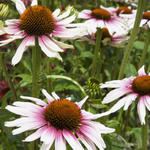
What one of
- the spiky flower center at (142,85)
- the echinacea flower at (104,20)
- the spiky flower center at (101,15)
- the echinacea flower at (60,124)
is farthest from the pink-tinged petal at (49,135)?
the spiky flower center at (101,15)

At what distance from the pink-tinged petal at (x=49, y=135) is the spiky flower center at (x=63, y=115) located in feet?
0.08

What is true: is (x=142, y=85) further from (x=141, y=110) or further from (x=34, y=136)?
(x=34, y=136)

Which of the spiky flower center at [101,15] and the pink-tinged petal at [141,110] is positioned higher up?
the spiky flower center at [101,15]

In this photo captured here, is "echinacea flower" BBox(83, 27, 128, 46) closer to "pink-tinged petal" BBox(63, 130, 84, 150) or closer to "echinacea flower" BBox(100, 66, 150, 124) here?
"echinacea flower" BBox(100, 66, 150, 124)

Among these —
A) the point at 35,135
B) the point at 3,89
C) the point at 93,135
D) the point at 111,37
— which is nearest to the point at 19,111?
the point at 35,135

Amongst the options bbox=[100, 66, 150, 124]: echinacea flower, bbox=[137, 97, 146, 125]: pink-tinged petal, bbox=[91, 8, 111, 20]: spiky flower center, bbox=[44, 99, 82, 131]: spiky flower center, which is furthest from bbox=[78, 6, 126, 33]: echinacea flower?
bbox=[44, 99, 82, 131]: spiky flower center

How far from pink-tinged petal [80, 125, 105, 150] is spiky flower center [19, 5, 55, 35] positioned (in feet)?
0.93

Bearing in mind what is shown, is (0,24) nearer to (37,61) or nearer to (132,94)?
(37,61)

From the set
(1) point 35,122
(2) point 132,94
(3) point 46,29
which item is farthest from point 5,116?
(2) point 132,94

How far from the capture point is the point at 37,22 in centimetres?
80

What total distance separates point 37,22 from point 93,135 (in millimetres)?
333

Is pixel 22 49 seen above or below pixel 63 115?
above

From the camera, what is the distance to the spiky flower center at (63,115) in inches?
27.0

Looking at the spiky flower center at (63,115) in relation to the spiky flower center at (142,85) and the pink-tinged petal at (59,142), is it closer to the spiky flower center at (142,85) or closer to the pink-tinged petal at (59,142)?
the pink-tinged petal at (59,142)
